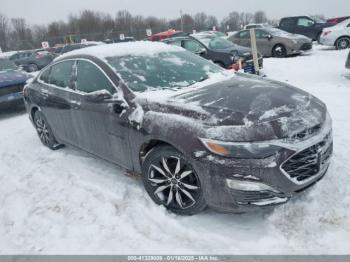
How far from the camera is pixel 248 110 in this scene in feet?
10.2

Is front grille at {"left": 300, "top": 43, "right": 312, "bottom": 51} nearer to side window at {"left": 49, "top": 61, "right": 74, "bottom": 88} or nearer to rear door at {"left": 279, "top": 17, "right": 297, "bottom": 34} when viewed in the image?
rear door at {"left": 279, "top": 17, "right": 297, "bottom": 34}

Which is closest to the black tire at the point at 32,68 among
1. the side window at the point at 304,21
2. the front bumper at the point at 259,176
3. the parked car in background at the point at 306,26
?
the parked car in background at the point at 306,26

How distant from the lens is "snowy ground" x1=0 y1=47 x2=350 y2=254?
3016 millimetres

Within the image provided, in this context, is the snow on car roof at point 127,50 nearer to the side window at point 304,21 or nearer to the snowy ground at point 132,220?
the snowy ground at point 132,220

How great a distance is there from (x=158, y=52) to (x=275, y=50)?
461 inches

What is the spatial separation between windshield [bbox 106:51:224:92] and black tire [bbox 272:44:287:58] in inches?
443

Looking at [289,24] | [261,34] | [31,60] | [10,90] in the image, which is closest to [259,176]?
[10,90]

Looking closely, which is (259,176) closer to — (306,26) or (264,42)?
(264,42)

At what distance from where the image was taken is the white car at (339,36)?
48.7 feet

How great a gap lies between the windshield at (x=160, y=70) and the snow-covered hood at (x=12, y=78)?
5509 millimetres

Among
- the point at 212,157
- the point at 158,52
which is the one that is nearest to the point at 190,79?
the point at 158,52

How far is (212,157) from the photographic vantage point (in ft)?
9.66

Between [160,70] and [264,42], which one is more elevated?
[160,70]

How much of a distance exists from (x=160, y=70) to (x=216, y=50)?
299 inches
